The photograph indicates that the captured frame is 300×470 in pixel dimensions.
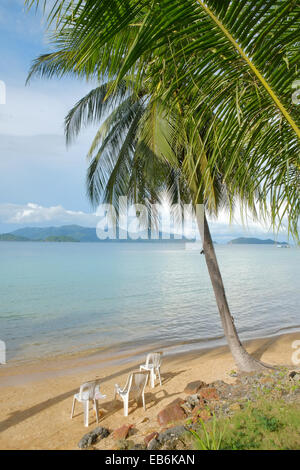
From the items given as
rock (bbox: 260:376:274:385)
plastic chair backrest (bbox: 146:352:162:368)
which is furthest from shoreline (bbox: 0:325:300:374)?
rock (bbox: 260:376:274:385)

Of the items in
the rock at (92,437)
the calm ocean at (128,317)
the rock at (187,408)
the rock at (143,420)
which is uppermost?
the rock at (187,408)

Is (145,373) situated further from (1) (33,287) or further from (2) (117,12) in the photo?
(1) (33,287)

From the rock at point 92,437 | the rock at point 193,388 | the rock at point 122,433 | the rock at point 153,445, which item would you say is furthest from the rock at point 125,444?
the rock at point 193,388

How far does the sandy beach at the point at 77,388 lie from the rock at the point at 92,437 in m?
0.17

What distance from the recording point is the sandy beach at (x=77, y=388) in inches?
225

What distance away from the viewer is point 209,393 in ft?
21.1

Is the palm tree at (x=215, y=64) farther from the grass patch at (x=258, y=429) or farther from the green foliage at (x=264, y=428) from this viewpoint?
the green foliage at (x=264, y=428)

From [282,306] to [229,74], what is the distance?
22.7 metres

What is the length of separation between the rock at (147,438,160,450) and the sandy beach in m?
0.67

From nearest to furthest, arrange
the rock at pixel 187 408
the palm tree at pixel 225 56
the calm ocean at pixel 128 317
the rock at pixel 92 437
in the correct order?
the palm tree at pixel 225 56
the rock at pixel 92 437
the rock at pixel 187 408
the calm ocean at pixel 128 317

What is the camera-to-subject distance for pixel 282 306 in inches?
879

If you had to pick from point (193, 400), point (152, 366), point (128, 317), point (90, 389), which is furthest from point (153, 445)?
point (128, 317)

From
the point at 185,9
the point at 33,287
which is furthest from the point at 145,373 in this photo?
the point at 33,287

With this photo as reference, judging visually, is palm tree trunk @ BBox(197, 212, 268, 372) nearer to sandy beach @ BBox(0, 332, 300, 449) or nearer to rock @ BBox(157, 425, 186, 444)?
sandy beach @ BBox(0, 332, 300, 449)
